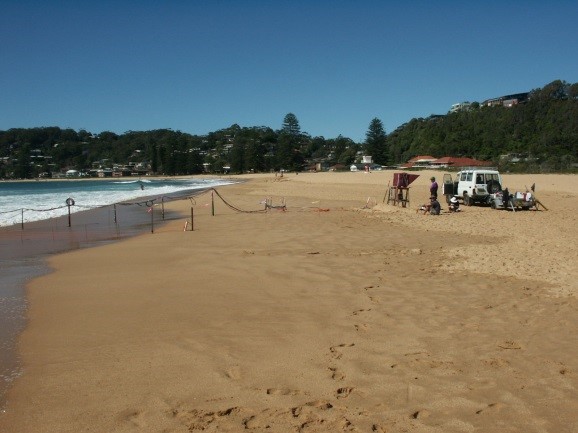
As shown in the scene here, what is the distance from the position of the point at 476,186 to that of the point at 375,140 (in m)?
78.2

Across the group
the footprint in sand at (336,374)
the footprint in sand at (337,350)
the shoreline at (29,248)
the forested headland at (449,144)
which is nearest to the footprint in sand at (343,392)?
the footprint in sand at (336,374)

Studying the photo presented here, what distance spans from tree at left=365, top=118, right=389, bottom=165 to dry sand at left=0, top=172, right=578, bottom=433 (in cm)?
8805

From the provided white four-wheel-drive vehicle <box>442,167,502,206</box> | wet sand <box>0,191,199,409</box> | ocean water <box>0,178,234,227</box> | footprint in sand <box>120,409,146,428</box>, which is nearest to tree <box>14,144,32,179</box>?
ocean water <box>0,178,234,227</box>

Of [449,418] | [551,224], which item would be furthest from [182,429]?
[551,224]

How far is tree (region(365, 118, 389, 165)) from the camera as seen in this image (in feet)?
316

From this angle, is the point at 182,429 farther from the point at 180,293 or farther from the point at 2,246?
the point at 2,246

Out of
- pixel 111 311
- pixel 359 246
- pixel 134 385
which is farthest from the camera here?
pixel 359 246

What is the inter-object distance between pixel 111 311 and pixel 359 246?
6.00 m

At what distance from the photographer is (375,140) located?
9631 cm

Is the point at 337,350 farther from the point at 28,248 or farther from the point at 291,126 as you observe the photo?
the point at 291,126

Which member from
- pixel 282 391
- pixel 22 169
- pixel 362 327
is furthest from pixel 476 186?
pixel 22 169

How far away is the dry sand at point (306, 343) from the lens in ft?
11.9

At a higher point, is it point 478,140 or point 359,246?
point 478,140

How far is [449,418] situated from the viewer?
3.52m
